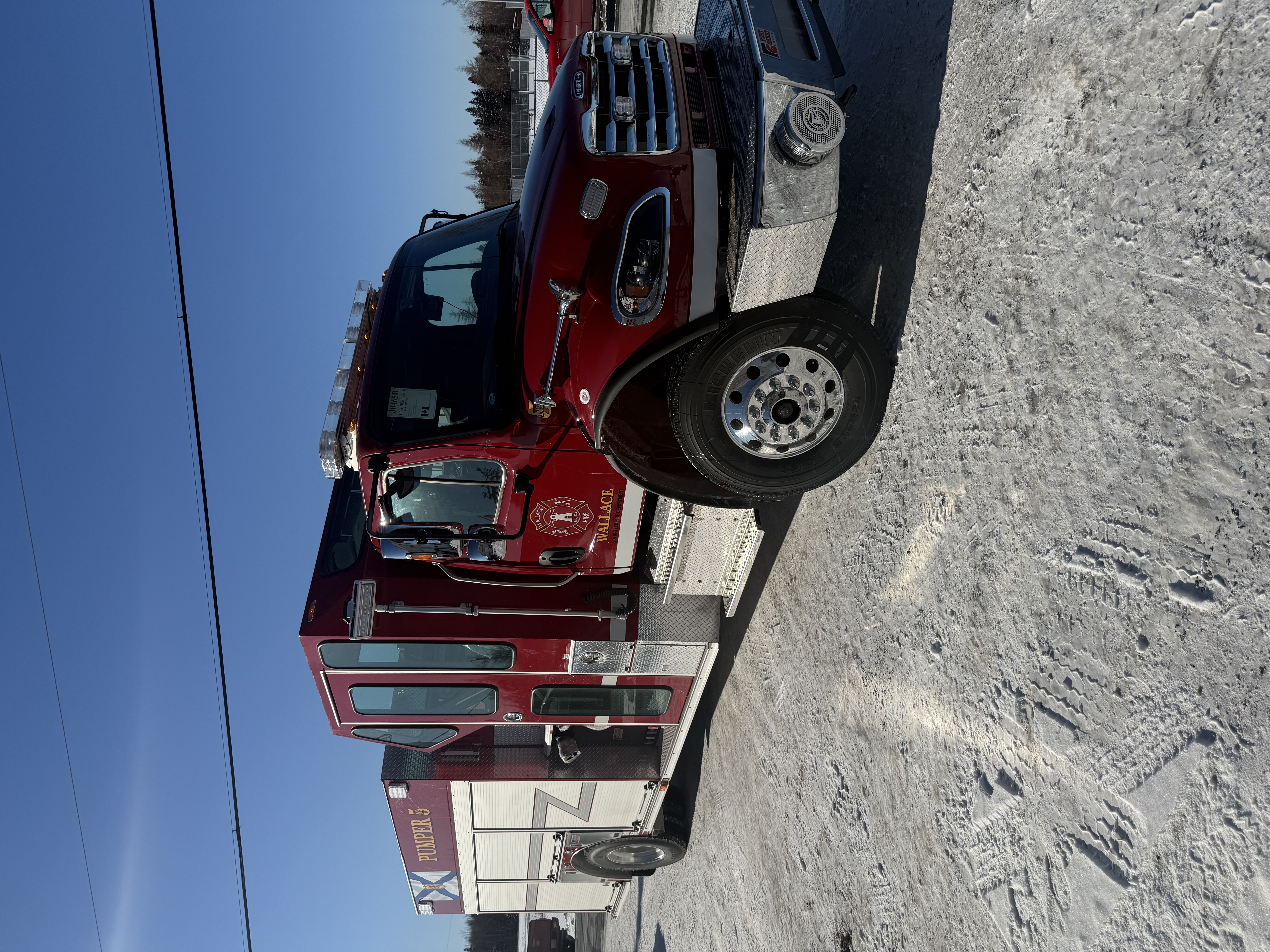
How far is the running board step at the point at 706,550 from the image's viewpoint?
4.58 metres

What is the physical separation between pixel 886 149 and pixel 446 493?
2.96 metres

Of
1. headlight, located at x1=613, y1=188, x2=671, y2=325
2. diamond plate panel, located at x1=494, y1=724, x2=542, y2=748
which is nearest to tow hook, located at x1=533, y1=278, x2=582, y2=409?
headlight, located at x1=613, y1=188, x2=671, y2=325

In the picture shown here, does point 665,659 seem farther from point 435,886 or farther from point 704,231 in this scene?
point 435,886

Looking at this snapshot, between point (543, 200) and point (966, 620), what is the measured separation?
265 centimetres

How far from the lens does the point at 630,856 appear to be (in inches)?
283

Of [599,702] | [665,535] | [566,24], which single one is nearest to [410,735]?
[599,702]

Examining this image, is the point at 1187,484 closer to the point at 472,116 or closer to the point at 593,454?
the point at 593,454

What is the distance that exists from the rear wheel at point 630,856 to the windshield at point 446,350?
4.60 m

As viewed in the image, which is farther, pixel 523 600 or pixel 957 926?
pixel 523 600

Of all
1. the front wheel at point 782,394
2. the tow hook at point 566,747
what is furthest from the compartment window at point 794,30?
the tow hook at point 566,747

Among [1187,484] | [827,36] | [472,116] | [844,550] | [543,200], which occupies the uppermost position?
[472,116]

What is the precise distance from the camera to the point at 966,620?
3.08 metres

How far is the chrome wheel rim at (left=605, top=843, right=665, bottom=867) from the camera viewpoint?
23.0 feet

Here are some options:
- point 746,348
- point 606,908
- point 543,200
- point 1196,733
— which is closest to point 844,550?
point 746,348
